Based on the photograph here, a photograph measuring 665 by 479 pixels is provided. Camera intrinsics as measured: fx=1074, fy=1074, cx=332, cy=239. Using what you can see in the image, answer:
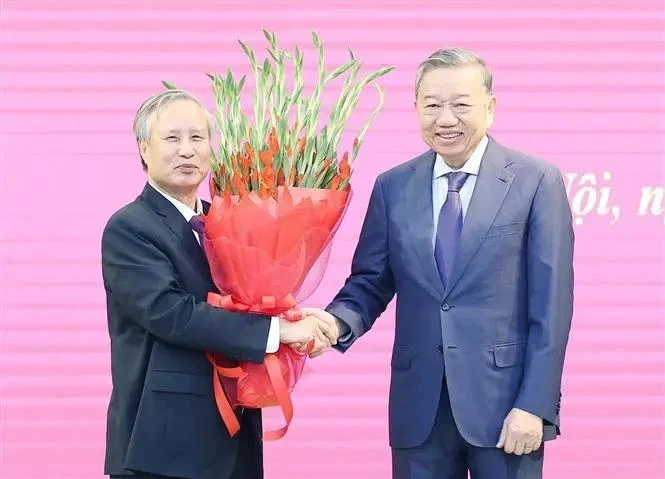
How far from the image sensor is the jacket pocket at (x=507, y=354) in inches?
89.5

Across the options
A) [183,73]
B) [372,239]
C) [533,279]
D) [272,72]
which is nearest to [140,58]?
[183,73]

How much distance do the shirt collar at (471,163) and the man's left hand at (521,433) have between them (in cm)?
53

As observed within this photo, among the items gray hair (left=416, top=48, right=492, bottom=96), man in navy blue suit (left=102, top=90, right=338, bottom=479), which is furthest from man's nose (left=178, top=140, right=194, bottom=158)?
gray hair (left=416, top=48, right=492, bottom=96)

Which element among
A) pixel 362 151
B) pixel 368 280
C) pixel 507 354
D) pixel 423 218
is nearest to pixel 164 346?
pixel 368 280

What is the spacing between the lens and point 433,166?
2400 millimetres

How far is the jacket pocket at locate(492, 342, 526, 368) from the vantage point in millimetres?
2273

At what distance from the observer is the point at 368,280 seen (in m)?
2.46

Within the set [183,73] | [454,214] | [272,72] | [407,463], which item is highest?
[183,73]

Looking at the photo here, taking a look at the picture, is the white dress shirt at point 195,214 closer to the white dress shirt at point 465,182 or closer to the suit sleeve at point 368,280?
the suit sleeve at point 368,280

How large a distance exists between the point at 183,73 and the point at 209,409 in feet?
4.44

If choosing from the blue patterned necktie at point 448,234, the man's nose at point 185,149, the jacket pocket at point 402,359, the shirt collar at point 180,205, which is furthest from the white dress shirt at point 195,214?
the blue patterned necktie at point 448,234

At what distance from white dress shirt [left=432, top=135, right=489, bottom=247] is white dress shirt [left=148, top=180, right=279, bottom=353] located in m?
0.41

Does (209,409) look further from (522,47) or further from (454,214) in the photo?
(522,47)

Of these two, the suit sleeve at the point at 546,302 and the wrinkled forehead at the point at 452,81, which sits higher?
the wrinkled forehead at the point at 452,81
